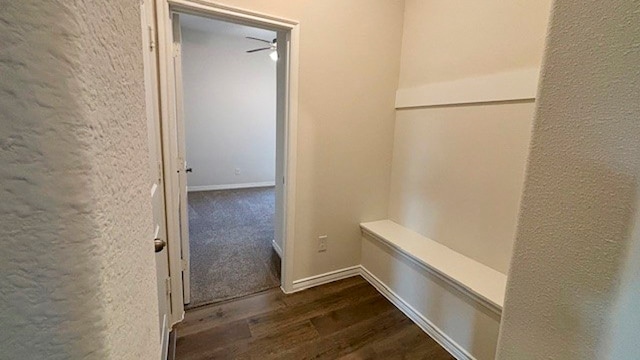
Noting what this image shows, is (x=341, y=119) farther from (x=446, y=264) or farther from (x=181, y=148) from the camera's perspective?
(x=446, y=264)

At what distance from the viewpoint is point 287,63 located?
2043mm

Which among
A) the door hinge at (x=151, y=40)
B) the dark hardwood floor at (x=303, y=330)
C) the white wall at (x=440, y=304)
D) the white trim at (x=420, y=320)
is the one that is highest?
the door hinge at (x=151, y=40)

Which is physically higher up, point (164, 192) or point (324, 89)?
point (324, 89)

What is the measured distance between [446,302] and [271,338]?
1.12 m

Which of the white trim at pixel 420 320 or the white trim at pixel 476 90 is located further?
the white trim at pixel 420 320

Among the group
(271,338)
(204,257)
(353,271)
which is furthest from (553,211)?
(204,257)

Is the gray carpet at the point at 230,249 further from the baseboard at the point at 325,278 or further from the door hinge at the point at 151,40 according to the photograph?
the door hinge at the point at 151,40

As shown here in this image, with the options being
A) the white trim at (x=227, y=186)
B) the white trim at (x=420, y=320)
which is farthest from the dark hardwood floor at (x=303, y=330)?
the white trim at (x=227, y=186)

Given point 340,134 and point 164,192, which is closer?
point 164,192

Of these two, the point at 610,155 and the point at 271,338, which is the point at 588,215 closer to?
the point at 610,155

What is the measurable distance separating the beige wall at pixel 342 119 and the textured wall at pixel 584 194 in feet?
5.28

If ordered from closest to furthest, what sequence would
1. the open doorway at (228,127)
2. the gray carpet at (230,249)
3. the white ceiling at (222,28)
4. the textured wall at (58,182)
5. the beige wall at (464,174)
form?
1. the textured wall at (58,182)
2. the beige wall at (464,174)
3. the gray carpet at (230,249)
4. the open doorway at (228,127)
5. the white ceiling at (222,28)

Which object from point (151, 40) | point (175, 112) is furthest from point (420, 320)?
point (151, 40)

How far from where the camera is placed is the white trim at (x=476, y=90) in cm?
158
